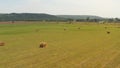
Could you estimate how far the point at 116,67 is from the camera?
14242 mm

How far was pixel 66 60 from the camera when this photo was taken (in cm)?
1622

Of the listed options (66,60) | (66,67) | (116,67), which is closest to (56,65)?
(66,67)

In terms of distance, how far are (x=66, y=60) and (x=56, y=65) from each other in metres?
1.80

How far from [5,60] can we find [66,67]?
415 cm

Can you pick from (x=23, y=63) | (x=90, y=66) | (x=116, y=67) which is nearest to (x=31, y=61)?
(x=23, y=63)

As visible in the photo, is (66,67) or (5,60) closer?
(66,67)

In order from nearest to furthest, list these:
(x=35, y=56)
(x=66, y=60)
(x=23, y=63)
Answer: (x=23, y=63), (x=66, y=60), (x=35, y=56)

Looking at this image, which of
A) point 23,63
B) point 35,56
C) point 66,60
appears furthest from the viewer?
point 35,56

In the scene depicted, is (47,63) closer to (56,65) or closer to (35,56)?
(56,65)

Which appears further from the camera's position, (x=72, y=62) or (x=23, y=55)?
(x=23, y=55)

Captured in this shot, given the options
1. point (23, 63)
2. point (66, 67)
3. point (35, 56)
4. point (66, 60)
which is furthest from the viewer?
point (35, 56)

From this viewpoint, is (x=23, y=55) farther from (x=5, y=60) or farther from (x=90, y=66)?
(x=90, y=66)

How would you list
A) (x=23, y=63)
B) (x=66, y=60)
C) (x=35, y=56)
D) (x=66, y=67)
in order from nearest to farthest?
(x=66, y=67) < (x=23, y=63) < (x=66, y=60) < (x=35, y=56)

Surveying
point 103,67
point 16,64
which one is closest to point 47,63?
point 16,64
